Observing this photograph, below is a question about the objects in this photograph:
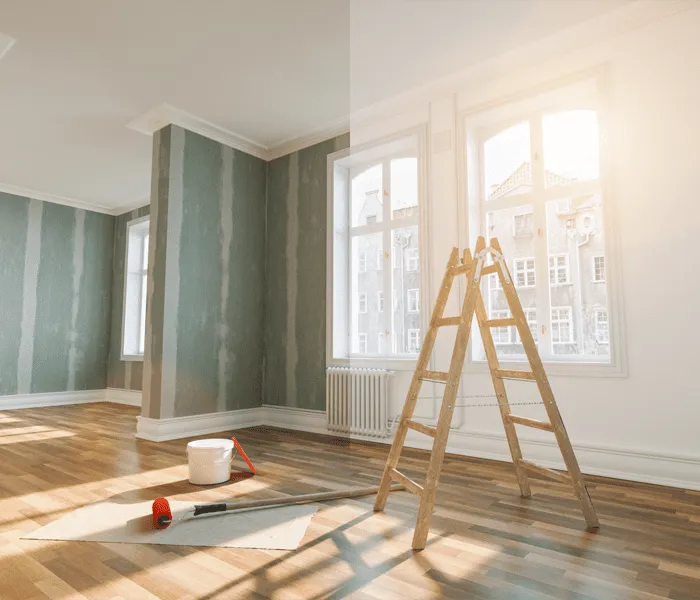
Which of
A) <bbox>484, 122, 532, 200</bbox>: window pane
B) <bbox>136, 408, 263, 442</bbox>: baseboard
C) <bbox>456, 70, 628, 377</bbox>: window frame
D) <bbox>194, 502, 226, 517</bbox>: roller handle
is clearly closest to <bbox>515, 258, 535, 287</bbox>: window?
<bbox>456, 70, 628, 377</bbox>: window frame

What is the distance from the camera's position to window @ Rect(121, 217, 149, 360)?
763cm

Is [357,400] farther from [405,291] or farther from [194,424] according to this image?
[194,424]

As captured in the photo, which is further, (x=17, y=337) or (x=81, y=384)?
(x=81, y=384)

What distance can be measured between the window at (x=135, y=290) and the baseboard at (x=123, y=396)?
1.71 feet

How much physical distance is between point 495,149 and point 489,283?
116 centimetres

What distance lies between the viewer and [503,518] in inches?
92.0

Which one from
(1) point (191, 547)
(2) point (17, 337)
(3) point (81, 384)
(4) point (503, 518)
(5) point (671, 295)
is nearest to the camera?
(1) point (191, 547)

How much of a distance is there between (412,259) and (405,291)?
12.1 inches

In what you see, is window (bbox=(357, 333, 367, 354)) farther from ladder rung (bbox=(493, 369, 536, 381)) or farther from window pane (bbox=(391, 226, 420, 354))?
ladder rung (bbox=(493, 369, 536, 381))

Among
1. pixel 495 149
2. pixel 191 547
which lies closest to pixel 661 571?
pixel 191 547

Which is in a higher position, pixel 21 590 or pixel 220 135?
pixel 220 135

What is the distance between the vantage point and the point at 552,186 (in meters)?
3.80

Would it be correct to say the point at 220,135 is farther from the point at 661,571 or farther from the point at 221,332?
Result: the point at 661,571

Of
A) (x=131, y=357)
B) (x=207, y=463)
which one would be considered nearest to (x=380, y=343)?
(x=207, y=463)
